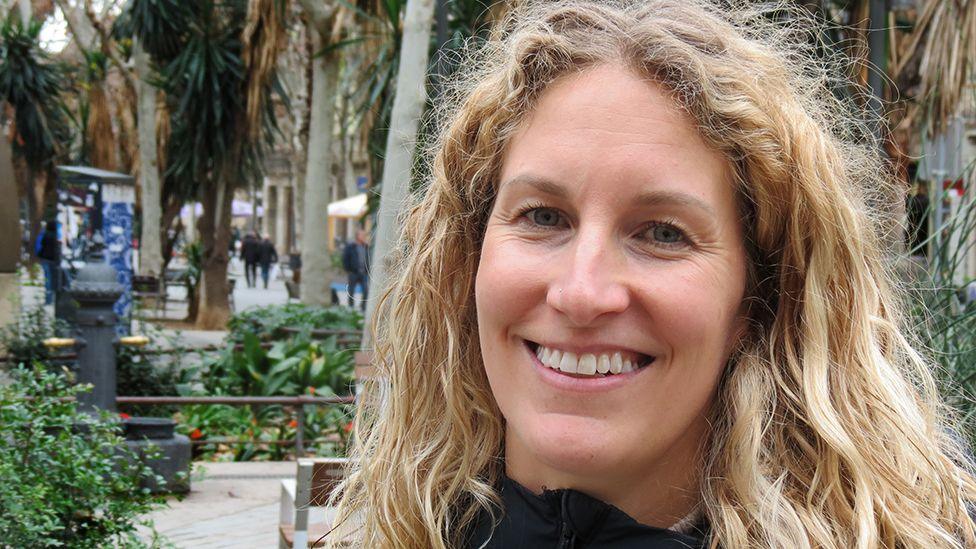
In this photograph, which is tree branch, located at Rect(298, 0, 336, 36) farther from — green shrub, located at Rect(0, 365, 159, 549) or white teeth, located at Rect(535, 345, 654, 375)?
white teeth, located at Rect(535, 345, 654, 375)

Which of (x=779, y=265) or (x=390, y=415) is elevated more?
(x=779, y=265)

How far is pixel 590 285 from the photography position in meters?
1.43

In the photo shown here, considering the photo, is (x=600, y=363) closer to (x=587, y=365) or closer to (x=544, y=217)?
(x=587, y=365)

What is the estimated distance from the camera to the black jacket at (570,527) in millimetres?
1479

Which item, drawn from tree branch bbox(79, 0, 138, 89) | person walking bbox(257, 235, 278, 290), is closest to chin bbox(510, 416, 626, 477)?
tree branch bbox(79, 0, 138, 89)

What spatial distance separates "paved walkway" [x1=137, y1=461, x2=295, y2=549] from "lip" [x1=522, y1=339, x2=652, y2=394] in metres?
4.25

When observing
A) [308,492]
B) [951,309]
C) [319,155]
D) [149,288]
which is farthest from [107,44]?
[951,309]

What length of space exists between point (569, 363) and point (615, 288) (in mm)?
125

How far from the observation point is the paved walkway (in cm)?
600

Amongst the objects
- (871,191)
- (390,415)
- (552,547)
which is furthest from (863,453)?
(390,415)

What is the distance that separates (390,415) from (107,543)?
2.44 m

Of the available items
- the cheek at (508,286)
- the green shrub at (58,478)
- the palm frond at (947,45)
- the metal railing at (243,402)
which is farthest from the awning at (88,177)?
the cheek at (508,286)

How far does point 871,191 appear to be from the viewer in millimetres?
1896

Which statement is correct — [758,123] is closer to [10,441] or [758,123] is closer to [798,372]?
[798,372]
